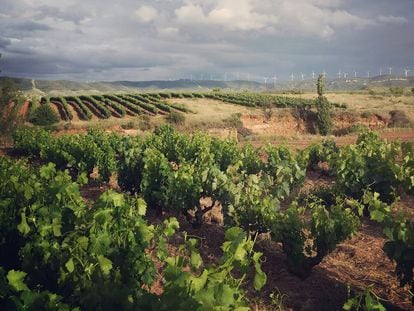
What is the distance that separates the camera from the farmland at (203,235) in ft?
14.9

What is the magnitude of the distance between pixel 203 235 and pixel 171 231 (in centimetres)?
485

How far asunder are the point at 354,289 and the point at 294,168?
4.98 meters

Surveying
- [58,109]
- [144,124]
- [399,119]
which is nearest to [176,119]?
[144,124]

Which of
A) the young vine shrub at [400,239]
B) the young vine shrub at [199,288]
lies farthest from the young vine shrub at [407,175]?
the young vine shrub at [199,288]

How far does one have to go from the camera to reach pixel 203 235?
1023 centimetres

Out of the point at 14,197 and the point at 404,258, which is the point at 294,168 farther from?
the point at 14,197

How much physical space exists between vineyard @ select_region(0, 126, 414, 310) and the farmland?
0.9 inches

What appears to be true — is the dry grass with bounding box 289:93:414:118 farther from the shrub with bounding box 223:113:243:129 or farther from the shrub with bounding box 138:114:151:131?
the shrub with bounding box 138:114:151:131

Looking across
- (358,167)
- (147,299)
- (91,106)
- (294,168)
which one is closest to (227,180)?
(294,168)

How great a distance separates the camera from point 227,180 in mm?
9664

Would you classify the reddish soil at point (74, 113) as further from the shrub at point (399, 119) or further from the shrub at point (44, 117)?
the shrub at point (399, 119)

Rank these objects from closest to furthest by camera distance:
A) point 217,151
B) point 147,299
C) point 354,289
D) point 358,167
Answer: point 147,299
point 354,289
point 358,167
point 217,151

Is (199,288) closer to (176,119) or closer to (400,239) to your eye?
(400,239)

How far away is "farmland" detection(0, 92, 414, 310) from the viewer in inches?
179
